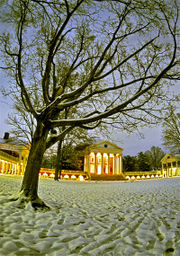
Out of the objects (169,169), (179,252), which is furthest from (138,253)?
(169,169)

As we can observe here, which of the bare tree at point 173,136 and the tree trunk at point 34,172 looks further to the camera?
the bare tree at point 173,136

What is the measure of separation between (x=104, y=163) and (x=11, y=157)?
28.9m

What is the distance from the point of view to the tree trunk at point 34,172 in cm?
437

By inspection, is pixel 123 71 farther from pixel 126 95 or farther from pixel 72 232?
pixel 72 232

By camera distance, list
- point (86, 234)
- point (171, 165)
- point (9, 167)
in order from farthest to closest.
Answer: point (171, 165), point (9, 167), point (86, 234)

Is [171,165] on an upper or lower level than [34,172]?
lower

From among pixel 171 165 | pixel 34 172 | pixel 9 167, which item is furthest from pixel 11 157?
pixel 171 165

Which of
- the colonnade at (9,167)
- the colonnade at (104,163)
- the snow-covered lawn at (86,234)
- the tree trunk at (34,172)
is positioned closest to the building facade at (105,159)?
the colonnade at (104,163)

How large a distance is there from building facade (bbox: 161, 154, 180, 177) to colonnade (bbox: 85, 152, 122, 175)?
46.1 feet

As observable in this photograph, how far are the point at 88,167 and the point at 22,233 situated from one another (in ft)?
152

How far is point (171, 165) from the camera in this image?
155ft

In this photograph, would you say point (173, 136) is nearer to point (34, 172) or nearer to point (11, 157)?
point (34, 172)

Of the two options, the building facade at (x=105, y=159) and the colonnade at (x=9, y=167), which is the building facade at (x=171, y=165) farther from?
the colonnade at (x=9, y=167)

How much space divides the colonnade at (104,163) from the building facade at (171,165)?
14.1 meters
